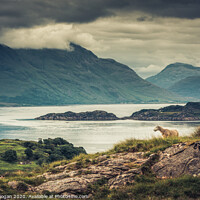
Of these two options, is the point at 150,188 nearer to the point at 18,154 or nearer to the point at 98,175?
the point at 98,175

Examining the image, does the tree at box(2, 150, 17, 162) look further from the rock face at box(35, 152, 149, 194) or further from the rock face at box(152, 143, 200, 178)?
the rock face at box(152, 143, 200, 178)

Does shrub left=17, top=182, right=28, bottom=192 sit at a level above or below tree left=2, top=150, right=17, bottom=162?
above

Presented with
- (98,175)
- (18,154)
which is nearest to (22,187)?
(98,175)

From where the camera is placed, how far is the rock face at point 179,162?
16.8 meters

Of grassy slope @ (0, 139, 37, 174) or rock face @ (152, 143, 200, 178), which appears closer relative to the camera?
rock face @ (152, 143, 200, 178)

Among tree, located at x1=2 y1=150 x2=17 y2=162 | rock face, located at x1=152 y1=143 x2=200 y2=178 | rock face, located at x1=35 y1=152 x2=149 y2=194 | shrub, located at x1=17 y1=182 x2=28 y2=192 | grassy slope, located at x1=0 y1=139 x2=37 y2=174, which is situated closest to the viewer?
rock face, located at x1=152 y1=143 x2=200 y2=178

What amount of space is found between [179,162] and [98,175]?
4553mm

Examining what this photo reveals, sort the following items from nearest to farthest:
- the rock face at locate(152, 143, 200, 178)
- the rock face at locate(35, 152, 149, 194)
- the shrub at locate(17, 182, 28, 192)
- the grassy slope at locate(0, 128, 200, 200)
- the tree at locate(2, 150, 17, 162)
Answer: the grassy slope at locate(0, 128, 200, 200)
the rock face at locate(152, 143, 200, 178)
the rock face at locate(35, 152, 149, 194)
the shrub at locate(17, 182, 28, 192)
the tree at locate(2, 150, 17, 162)

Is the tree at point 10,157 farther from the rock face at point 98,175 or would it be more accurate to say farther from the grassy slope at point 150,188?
the grassy slope at point 150,188

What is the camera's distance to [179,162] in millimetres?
17328

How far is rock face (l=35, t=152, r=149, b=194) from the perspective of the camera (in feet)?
56.3

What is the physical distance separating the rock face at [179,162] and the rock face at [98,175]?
1.05 meters

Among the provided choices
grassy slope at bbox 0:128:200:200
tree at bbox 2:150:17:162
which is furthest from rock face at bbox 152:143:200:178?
tree at bbox 2:150:17:162

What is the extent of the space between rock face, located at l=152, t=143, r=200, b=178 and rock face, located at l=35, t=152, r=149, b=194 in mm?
1054
